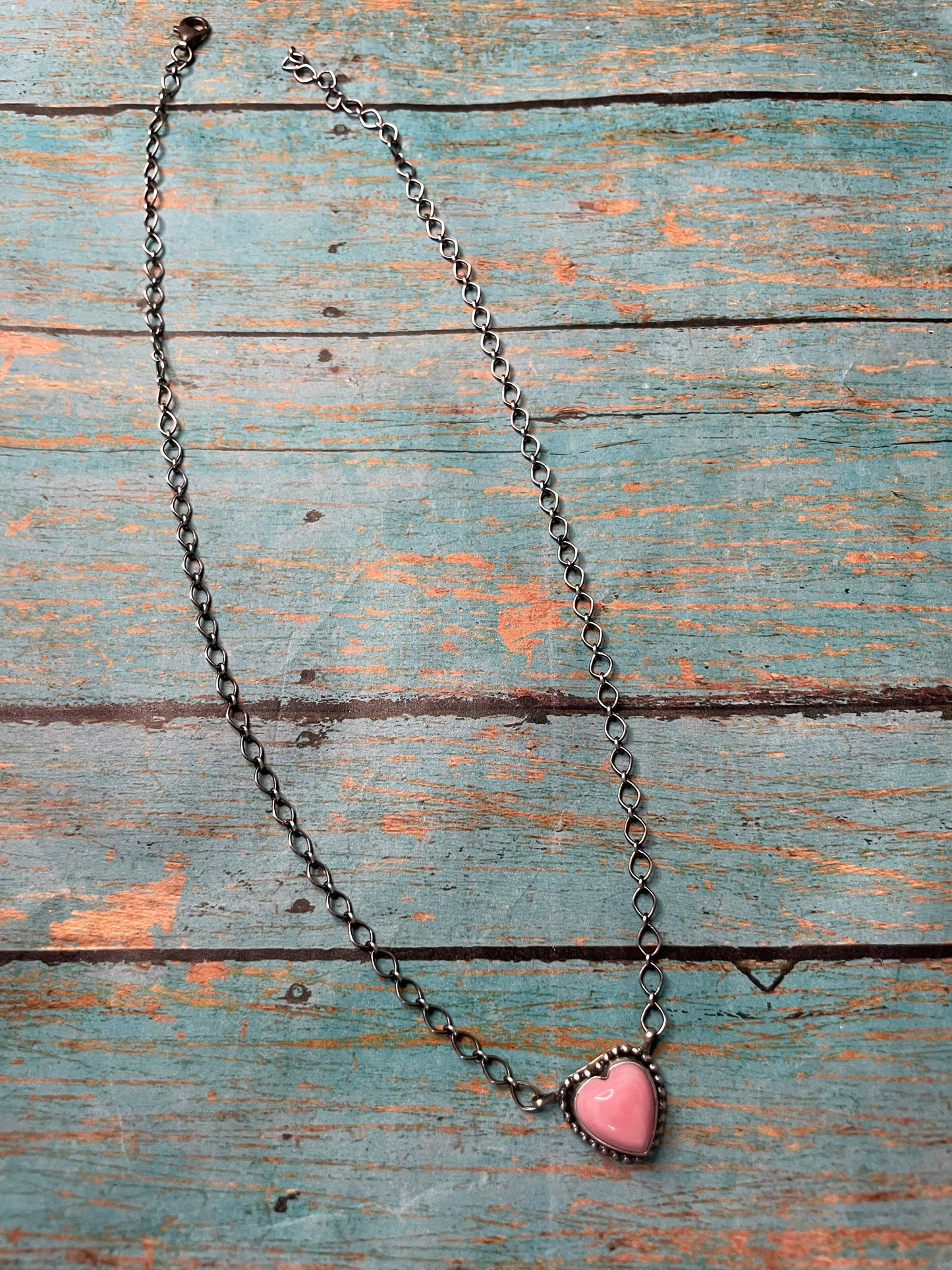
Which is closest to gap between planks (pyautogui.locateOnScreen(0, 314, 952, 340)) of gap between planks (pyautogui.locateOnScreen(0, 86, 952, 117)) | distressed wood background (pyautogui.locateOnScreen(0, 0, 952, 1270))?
distressed wood background (pyautogui.locateOnScreen(0, 0, 952, 1270))

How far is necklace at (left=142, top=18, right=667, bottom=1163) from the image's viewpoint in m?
0.89

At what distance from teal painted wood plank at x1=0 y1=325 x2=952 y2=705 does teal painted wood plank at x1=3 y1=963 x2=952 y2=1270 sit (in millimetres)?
300

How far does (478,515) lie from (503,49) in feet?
2.23

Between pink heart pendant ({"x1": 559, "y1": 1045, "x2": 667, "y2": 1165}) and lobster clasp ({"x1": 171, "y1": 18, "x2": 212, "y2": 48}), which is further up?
lobster clasp ({"x1": 171, "y1": 18, "x2": 212, "y2": 48})

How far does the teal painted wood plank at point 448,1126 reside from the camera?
0.85 metres

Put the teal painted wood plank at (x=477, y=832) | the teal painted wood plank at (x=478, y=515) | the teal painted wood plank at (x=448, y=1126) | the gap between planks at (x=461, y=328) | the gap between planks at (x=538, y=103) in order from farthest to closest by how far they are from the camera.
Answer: the gap between planks at (x=538, y=103)
the gap between planks at (x=461, y=328)
the teal painted wood plank at (x=478, y=515)
the teal painted wood plank at (x=477, y=832)
the teal painted wood plank at (x=448, y=1126)

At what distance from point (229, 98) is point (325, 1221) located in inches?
52.0

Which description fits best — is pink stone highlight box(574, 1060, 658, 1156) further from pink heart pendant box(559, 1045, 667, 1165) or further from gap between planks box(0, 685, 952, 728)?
gap between planks box(0, 685, 952, 728)

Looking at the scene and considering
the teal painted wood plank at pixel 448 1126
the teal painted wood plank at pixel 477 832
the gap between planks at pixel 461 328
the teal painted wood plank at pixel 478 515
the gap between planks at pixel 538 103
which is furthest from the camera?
the gap between planks at pixel 538 103

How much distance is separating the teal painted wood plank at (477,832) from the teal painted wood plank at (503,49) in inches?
34.0

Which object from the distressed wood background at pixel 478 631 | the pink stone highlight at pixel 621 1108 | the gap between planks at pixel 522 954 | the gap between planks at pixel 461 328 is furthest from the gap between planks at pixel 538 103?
the pink stone highlight at pixel 621 1108

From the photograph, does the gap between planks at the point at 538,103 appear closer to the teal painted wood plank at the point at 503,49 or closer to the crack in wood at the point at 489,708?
the teal painted wood plank at the point at 503,49

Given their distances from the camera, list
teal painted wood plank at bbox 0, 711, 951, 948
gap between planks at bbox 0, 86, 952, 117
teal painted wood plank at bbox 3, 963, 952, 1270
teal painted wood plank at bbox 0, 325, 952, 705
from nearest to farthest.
A: teal painted wood plank at bbox 3, 963, 952, 1270 < teal painted wood plank at bbox 0, 711, 951, 948 < teal painted wood plank at bbox 0, 325, 952, 705 < gap between planks at bbox 0, 86, 952, 117

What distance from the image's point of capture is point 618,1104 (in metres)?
0.88
